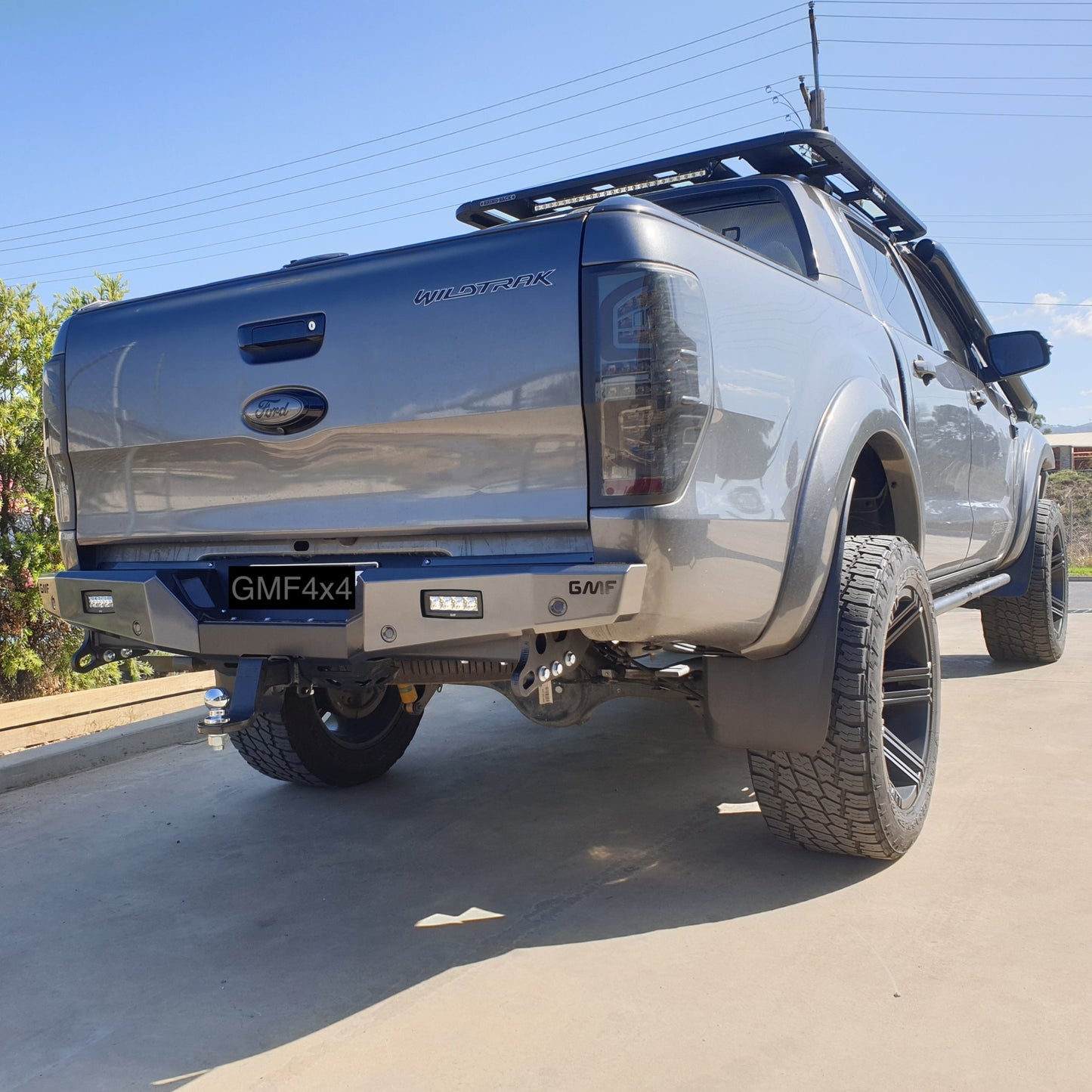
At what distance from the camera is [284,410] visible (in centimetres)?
263

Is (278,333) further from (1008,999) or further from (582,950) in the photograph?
(1008,999)

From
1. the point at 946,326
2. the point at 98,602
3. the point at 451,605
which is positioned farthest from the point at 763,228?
the point at 98,602

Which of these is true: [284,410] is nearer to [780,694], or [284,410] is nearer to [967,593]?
[780,694]

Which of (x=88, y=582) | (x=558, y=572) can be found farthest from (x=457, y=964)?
(x=88, y=582)

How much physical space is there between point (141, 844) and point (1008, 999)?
2.78 metres

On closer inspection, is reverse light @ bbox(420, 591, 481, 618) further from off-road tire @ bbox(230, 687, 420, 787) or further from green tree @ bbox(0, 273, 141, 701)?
green tree @ bbox(0, 273, 141, 701)

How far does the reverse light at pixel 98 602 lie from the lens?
9.34 ft

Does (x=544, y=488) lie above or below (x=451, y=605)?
above

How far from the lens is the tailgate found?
2312 millimetres

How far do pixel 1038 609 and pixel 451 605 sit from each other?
15.1ft

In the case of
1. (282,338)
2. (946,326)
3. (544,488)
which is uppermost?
(946,326)

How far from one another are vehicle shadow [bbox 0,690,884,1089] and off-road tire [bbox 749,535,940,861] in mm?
176

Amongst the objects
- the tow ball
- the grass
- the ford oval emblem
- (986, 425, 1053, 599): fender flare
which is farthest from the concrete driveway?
the grass

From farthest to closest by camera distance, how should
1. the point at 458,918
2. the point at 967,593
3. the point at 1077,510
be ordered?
the point at 1077,510 < the point at 967,593 < the point at 458,918
